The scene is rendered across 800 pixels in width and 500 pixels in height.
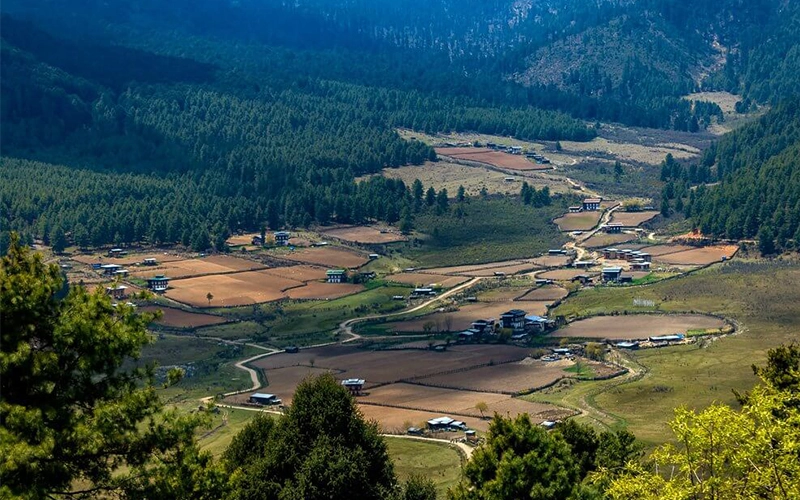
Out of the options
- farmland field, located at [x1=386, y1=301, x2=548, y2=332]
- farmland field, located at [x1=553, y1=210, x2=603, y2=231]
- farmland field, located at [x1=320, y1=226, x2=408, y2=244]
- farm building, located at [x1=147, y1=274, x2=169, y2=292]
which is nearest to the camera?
farmland field, located at [x1=386, y1=301, x2=548, y2=332]

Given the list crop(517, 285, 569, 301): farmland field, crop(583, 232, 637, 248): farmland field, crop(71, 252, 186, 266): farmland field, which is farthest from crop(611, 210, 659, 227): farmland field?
crop(71, 252, 186, 266): farmland field

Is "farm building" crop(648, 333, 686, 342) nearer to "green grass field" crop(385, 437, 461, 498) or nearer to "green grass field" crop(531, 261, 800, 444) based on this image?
"green grass field" crop(531, 261, 800, 444)

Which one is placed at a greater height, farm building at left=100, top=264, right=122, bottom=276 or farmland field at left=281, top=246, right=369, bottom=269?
farmland field at left=281, top=246, right=369, bottom=269

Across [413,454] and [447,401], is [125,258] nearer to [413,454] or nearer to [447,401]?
[447,401]

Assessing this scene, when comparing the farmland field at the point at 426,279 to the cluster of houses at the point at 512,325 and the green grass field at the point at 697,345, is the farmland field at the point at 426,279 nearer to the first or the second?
the green grass field at the point at 697,345

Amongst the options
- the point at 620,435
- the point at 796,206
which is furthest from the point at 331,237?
the point at 620,435

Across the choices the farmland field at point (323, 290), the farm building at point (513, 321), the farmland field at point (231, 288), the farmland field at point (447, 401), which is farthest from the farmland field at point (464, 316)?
the farmland field at point (447, 401)
